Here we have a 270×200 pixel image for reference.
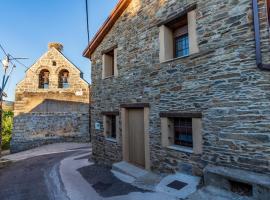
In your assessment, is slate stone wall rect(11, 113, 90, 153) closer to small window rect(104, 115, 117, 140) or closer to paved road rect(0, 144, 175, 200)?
paved road rect(0, 144, 175, 200)

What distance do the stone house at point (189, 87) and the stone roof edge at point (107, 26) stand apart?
1.7 inches

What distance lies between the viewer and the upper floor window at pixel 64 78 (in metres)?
16.6

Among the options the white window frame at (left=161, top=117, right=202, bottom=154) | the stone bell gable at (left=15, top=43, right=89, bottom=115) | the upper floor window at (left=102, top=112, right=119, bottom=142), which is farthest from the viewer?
the stone bell gable at (left=15, top=43, right=89, bottom=115)

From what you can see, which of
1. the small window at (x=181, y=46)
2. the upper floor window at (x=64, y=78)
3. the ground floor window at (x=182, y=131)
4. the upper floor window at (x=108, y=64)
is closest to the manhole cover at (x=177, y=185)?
the ground floor window at (x=182, y=131)

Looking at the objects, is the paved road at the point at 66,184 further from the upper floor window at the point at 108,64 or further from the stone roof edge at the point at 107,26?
the stone roof edge at the point at 107,26

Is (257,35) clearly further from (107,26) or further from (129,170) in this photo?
(107,26)

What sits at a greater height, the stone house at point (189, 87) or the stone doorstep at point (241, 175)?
the stone house at point (189, 87)

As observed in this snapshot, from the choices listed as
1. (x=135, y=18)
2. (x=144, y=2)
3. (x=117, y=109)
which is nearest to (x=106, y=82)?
(x=117, y=109)

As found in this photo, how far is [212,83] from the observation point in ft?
15.8

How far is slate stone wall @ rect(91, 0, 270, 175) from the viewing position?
4.13 meters

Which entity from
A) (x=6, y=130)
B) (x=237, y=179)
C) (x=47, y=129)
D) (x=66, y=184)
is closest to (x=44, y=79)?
(x=47, y=129)

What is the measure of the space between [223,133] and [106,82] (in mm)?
5339

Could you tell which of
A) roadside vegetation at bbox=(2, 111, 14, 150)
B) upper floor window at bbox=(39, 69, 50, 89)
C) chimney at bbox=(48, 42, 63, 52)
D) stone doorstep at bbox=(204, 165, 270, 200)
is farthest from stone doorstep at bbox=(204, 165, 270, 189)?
roadside vegetation at bbox=(2, 111, 14, 150)

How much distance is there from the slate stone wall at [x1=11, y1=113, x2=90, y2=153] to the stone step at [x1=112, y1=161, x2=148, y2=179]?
9345 millimetres
